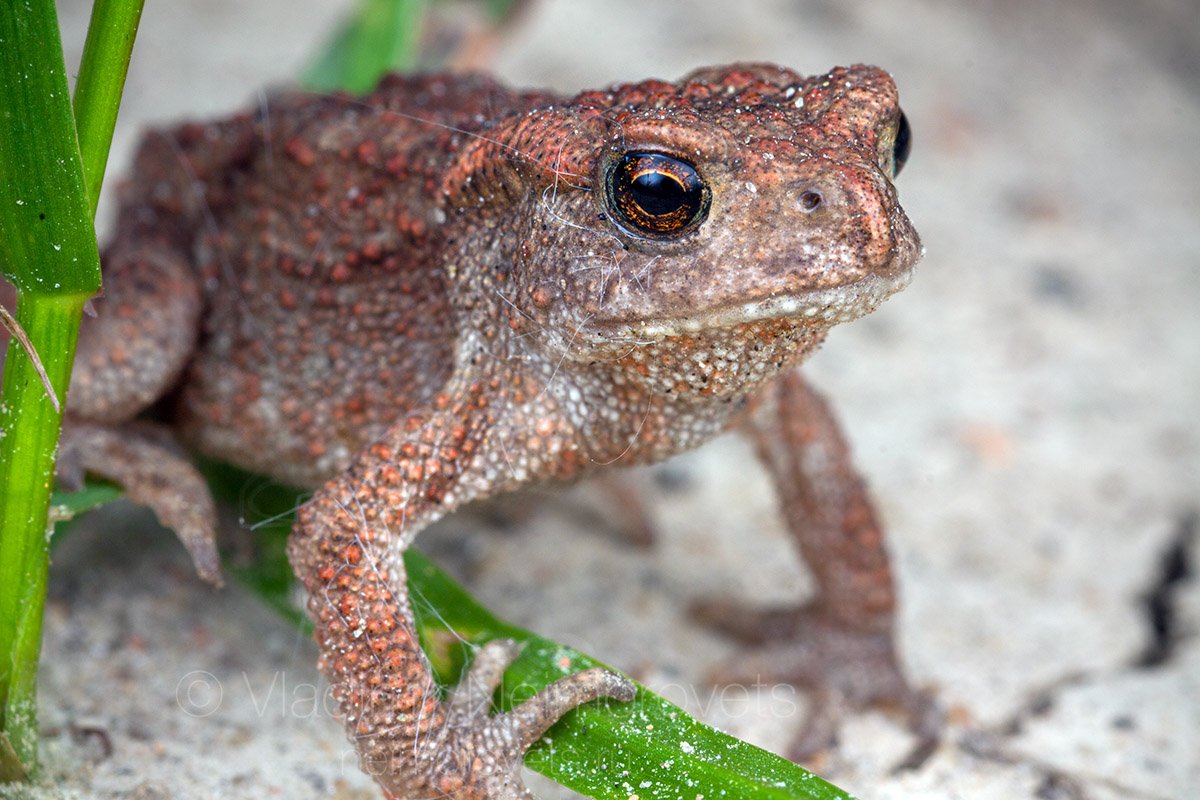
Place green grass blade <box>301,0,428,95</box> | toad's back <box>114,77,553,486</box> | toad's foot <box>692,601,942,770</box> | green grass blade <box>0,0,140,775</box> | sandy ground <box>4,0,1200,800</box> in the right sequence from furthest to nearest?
green grass blade <box>301,0,428,95</box>
toad's foot <box>692,601,942,770</box>
sandy ground <box>4,0,1200,800</box>
toad's back <box>114,77,553,486</box>
green grass blade <box>0,0,140,775</box>

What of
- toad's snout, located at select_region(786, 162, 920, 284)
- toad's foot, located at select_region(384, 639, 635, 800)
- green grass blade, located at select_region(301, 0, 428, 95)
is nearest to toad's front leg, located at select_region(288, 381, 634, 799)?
toad's foot, located at select_region(384, 639, 635, 800)

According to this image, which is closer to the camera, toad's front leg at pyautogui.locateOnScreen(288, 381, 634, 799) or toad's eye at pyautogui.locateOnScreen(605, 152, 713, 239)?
toad's eye at pyautogui.locateOnScreen(605, 152, 713, 239)

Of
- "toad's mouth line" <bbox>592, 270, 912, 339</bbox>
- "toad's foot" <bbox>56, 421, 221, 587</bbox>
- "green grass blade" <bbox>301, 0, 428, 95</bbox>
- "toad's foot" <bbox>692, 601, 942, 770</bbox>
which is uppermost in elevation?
"green grass blade" <bbox>301, 0, 428, 95</bbox>

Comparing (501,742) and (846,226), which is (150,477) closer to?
(501,742)

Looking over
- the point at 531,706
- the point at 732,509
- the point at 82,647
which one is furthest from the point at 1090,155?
the point at 82,647

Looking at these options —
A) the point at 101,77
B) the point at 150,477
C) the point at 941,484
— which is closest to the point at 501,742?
the point at 150,477

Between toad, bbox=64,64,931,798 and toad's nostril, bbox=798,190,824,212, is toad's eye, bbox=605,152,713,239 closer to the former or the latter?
toad, bbox=64,64,931,798
